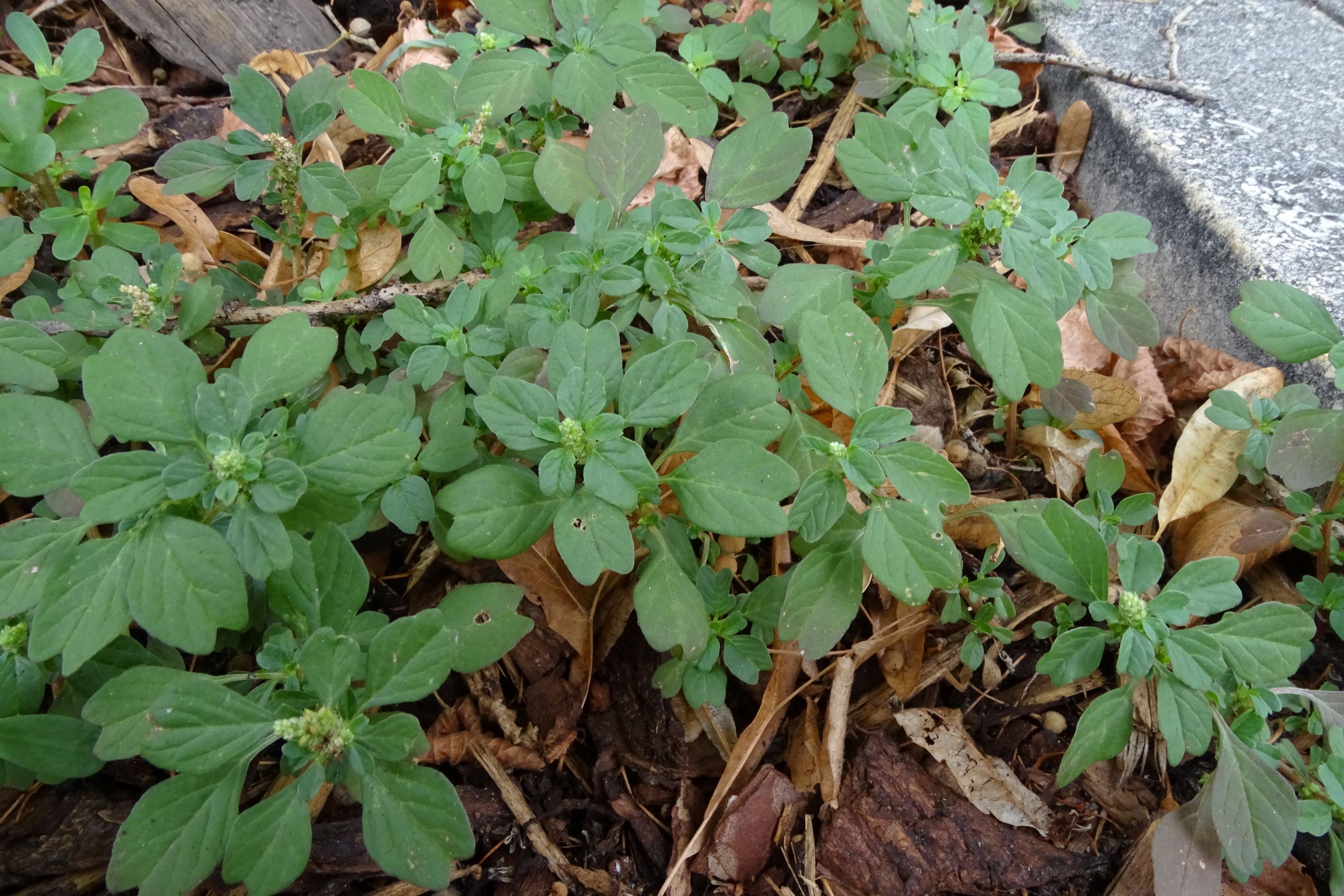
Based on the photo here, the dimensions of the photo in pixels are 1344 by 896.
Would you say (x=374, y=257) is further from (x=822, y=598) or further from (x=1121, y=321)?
(x=1121, y=321)

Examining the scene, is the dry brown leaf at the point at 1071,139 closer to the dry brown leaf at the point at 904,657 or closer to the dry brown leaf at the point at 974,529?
the dry brown leaf at the point at 974,529

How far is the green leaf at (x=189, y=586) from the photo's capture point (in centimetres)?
127

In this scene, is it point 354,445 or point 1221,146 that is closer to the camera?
point 354,445

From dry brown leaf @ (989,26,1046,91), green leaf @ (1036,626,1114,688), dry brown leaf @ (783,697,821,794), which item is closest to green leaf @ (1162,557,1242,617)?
green leaf @ (1036,626,1114,688)

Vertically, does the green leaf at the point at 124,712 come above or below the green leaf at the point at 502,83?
below

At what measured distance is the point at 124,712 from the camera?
4.63 ft

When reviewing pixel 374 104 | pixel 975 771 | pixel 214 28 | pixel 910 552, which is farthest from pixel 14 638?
pixel 214 28

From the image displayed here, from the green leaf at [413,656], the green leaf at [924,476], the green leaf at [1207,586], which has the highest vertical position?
the green leaf at [924,476]

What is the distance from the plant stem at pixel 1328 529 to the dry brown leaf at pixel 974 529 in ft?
2.33

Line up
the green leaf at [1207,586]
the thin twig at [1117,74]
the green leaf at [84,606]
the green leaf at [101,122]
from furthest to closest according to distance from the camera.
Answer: the thin twig at [1117,74] < the green leaf at [101,122] < the green leaf at [1207,586] < the green leaf at [84,606]

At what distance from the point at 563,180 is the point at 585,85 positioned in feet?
0.73

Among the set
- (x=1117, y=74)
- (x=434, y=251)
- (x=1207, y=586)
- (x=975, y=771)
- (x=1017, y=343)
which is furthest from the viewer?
(x=1117, y=74)

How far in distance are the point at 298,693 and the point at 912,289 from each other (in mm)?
1366

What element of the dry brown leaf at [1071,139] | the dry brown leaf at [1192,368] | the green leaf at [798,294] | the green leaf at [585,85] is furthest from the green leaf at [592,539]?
the dry brown leaf at [1071,139]
